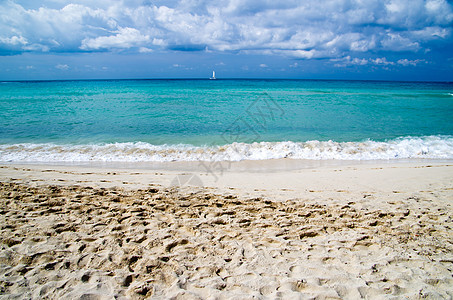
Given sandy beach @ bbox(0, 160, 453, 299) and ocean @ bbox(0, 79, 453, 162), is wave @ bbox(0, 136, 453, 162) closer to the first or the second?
ocean @ bbox(0, 79, 453, 162)

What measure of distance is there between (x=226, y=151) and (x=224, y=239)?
643 cm

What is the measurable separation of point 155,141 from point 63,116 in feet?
33.5

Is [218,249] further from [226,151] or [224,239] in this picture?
[226,151]

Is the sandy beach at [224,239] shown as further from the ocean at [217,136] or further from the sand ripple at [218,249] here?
the ocean at [217,136]

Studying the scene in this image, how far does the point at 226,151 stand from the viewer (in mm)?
9984

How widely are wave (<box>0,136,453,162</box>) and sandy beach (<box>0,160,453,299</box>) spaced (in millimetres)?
2981

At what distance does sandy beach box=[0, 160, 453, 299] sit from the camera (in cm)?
275

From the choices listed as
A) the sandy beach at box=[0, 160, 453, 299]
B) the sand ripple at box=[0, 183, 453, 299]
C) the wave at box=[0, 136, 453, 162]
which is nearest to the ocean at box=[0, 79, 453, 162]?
the wave at box=[0, 136, 453, 162]

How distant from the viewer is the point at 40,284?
2.69 meters

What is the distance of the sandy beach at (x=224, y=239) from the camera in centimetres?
275

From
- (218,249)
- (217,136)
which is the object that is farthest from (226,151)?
(218,249)

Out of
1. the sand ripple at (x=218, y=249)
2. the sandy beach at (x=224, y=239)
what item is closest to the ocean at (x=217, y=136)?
the sandy beach at (x=224, y=239)

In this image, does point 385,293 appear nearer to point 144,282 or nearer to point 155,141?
point 144,282

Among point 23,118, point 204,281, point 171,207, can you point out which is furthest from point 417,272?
point 23,118
